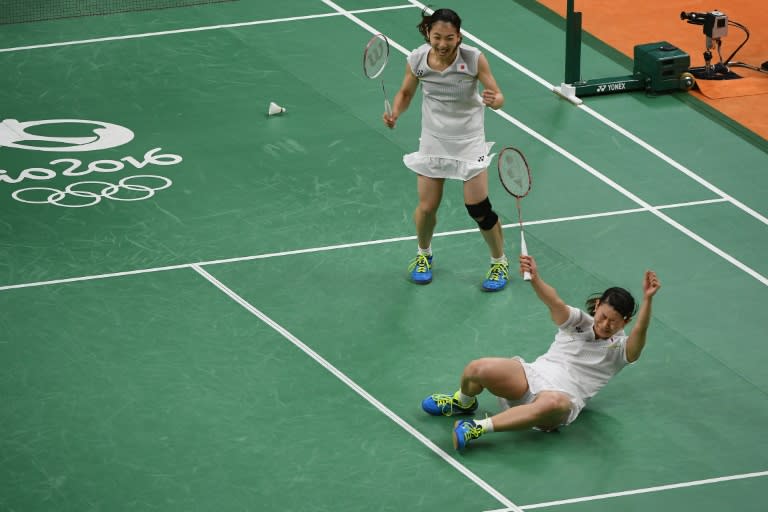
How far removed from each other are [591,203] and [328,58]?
14.2 ft

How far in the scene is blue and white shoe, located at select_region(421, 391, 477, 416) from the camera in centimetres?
1039

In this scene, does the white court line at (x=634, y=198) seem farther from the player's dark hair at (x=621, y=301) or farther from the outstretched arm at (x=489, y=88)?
the player's dark hair at (x=621, y=301)

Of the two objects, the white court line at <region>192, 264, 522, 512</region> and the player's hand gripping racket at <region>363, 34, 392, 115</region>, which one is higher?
the player's hand gripping racket at <region>363, 34, 392, 115</region>

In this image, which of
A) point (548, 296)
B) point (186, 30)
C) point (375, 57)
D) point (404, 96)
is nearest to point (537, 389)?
point (548, 296)

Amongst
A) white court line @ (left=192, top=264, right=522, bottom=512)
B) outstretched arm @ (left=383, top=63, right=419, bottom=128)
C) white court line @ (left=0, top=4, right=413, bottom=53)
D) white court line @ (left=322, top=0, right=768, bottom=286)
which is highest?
outstretched arm @ (left=383, top=63, right=419, bottom=128)

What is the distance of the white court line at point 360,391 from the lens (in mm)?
9703

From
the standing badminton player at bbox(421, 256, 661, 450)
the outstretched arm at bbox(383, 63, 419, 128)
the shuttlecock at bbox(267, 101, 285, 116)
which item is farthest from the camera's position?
the shuttlecock at bbox(267, 101, 285, 116)

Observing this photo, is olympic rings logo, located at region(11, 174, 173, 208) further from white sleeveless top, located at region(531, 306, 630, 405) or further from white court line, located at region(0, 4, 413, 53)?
white sleeveless top, located at region(531, 306, 630, 405)

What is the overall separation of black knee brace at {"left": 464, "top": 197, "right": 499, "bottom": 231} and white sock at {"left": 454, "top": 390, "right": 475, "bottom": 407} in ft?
6.61

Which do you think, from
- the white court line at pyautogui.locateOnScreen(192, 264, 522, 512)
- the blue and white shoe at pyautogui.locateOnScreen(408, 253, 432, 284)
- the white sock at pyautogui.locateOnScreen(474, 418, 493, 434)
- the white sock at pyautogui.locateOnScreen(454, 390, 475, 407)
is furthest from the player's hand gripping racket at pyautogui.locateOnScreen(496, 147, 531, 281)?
the blue and white shoe at pyautogui.locateOnScreen(408, 253, 432, 284)

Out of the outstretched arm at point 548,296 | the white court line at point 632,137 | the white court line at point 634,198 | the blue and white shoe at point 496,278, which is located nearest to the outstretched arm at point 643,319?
the outstretched arm at point 548,296

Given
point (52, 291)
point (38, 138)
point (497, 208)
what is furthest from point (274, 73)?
point (52, 291)

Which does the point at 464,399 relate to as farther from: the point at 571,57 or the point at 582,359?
the point at 571,57

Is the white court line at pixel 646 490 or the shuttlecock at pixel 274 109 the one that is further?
the shuttlecock at pixel 274 109
